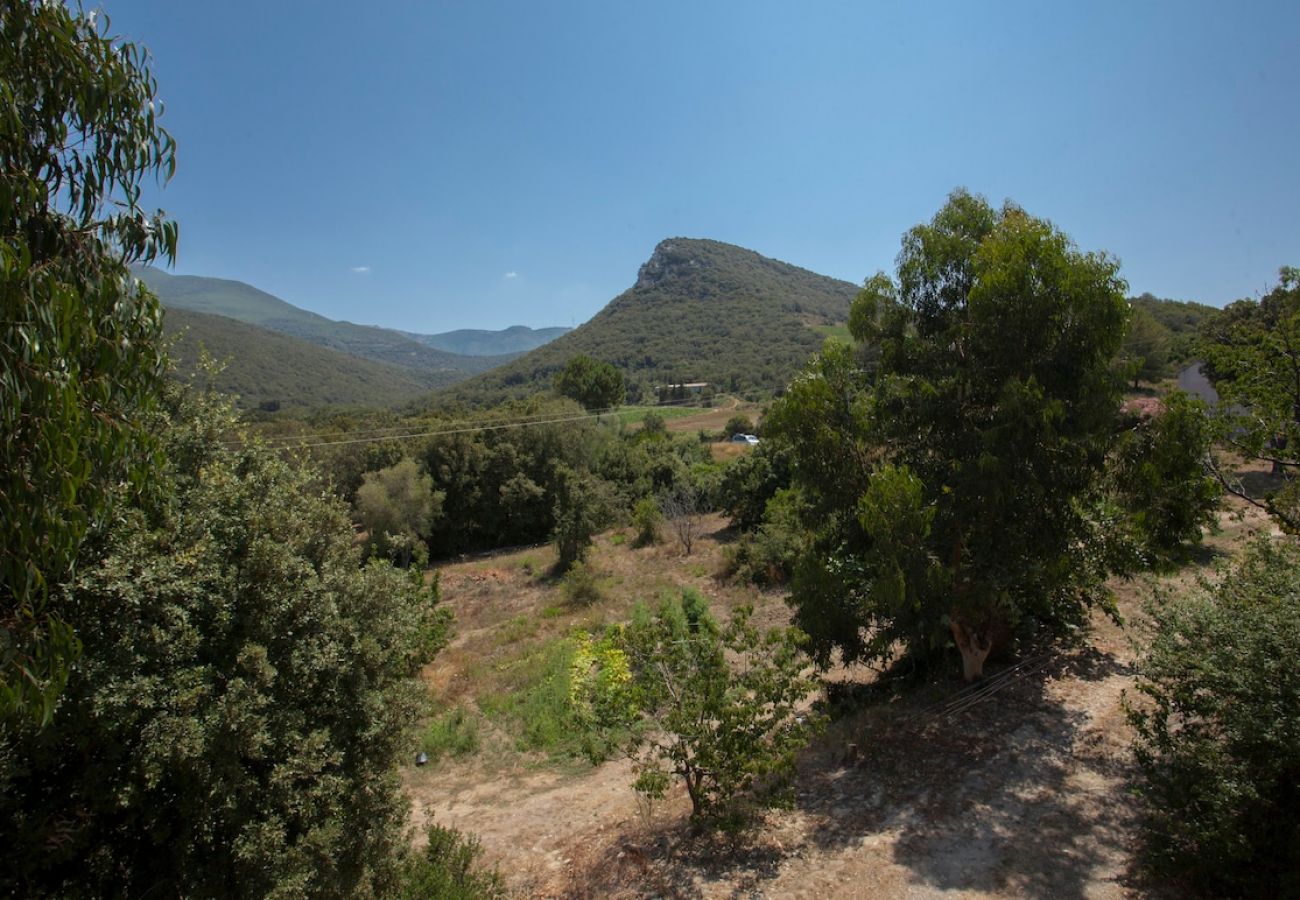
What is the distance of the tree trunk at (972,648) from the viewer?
8617 mm

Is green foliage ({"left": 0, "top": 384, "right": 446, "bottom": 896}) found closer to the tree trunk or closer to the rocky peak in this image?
the tree trunk

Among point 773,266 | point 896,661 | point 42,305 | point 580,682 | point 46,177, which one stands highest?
point 773,266

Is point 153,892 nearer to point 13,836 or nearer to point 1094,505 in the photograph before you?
point 13,836

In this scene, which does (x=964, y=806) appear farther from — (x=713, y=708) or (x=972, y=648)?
(x=713, y=708)

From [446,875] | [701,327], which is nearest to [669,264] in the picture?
[701,327]

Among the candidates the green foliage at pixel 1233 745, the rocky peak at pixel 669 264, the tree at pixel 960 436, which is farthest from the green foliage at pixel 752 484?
the rocky peak at pixel 669 264

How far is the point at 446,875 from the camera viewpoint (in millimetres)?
6164

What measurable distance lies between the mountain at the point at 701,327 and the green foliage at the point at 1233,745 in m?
67.1

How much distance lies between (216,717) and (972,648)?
9.04 meters

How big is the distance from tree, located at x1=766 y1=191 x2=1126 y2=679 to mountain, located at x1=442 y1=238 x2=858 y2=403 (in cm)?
6419

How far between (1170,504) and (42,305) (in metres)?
10.3

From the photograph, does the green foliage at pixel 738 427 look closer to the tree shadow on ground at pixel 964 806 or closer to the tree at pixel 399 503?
the tree at pixel 399 503

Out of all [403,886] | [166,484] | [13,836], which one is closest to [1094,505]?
[403,886]

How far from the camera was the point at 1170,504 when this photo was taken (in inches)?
290
